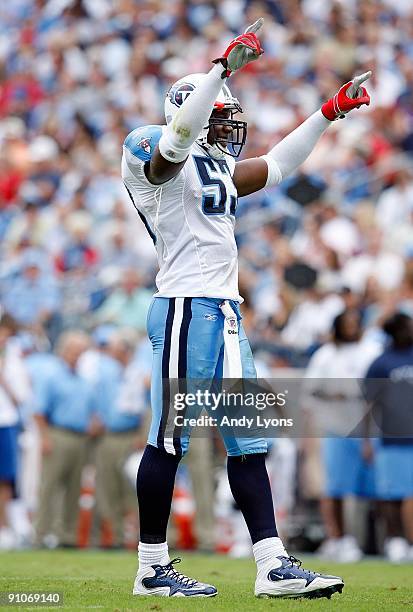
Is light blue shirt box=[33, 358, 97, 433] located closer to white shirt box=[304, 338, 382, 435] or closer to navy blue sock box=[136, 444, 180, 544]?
white shirt box=[304, 338, 382, 435]

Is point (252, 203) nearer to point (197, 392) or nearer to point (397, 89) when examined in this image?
point (397, 89)

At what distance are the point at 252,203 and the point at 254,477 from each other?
9053mm

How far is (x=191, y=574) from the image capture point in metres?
8.00

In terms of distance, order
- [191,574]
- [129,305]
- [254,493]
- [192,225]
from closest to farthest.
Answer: [254,493] < [192,225] < [191,574] < [129,305]

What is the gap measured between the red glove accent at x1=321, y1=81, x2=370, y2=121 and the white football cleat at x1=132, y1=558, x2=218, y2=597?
235cm

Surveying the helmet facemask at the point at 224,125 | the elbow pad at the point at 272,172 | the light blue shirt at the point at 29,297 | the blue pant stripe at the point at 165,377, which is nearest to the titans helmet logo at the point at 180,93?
the helmet facemask at the point at 224,125

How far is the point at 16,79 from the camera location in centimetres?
1956

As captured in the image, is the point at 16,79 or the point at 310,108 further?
the point at 16,79

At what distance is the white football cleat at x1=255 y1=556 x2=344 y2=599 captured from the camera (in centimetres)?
561

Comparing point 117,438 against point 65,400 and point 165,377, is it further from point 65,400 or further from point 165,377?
point 165,377

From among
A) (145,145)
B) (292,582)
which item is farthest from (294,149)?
(292,582)

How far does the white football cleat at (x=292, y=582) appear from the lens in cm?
561

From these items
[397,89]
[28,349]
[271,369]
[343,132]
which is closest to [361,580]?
[271,369]

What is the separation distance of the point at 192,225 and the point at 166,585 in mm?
1663
